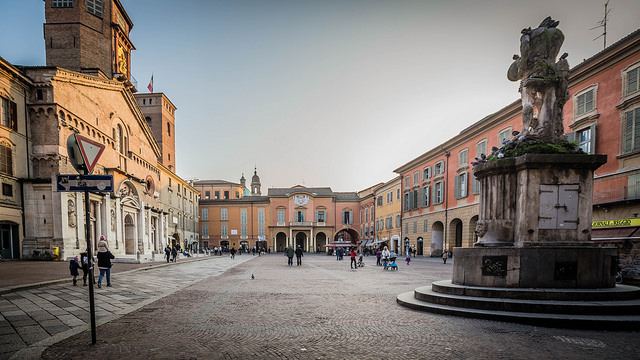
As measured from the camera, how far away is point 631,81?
13430mm

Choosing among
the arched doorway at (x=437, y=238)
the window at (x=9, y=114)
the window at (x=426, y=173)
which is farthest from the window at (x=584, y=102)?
the window at (x=9, y=114)

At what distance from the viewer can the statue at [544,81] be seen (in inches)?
269

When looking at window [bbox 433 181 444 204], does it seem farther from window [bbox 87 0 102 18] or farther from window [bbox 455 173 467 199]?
window [bbox 87 0 102 18]

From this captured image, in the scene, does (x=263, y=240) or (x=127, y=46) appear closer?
(x=127, y=46)

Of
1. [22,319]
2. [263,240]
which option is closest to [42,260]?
[22,319]

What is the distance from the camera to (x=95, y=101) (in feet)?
77.6

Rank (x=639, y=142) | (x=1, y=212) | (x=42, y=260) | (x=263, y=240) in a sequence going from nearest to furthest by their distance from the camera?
(x=639, y=142) < (x=1, y=212) < (x=42, y=260) < (x=263, y=240)

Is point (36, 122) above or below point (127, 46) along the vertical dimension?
below

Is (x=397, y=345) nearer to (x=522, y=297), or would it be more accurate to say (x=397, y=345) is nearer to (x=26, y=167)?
(x=522, y=297)

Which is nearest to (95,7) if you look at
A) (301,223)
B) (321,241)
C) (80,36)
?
(80,36)

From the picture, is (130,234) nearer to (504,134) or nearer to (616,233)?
(504,134)

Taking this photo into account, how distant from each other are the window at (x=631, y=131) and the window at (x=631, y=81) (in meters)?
0.93

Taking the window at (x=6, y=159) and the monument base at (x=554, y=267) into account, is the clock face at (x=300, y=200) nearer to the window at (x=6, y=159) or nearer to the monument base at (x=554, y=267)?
the window at (x=6, y=159)

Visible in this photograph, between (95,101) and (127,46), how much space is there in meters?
16.1
